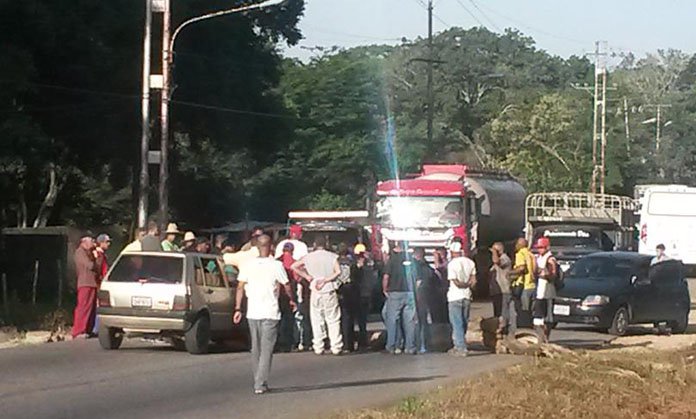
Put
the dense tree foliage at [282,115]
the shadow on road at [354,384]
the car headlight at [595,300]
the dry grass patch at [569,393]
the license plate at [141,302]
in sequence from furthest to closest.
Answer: the dense tree foliage at [282,115] < the car headlight at [595,300] < the license plate at [141,302] < the shadow on road at [354,384] < the dry grass patch at [569,393]

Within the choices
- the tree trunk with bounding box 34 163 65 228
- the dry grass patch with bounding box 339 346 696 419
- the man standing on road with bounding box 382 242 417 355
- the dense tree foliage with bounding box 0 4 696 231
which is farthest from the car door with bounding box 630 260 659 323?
the tree trunk with bounding box 34 163 65 228

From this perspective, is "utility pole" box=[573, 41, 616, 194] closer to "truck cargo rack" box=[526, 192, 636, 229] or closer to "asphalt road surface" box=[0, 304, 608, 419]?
"truck cargo rack" box=[526, 192, 636, 229]

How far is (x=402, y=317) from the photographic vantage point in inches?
850

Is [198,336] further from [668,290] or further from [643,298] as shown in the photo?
[668,290]

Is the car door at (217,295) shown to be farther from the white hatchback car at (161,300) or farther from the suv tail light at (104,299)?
the suv tail light at (104,299)

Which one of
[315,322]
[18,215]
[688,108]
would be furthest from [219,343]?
[688,108]

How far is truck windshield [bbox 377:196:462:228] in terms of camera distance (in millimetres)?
36656

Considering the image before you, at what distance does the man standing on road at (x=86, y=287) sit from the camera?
23469mm

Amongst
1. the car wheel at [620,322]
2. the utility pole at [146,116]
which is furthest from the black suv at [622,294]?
the utility pole at [146,116]

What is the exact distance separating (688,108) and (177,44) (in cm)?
7650

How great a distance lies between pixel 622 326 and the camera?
1061 inches

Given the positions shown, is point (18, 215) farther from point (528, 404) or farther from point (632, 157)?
point (632, 157)

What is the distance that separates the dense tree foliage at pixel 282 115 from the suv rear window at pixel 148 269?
11.0 meters

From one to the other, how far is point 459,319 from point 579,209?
27772 millimetres
